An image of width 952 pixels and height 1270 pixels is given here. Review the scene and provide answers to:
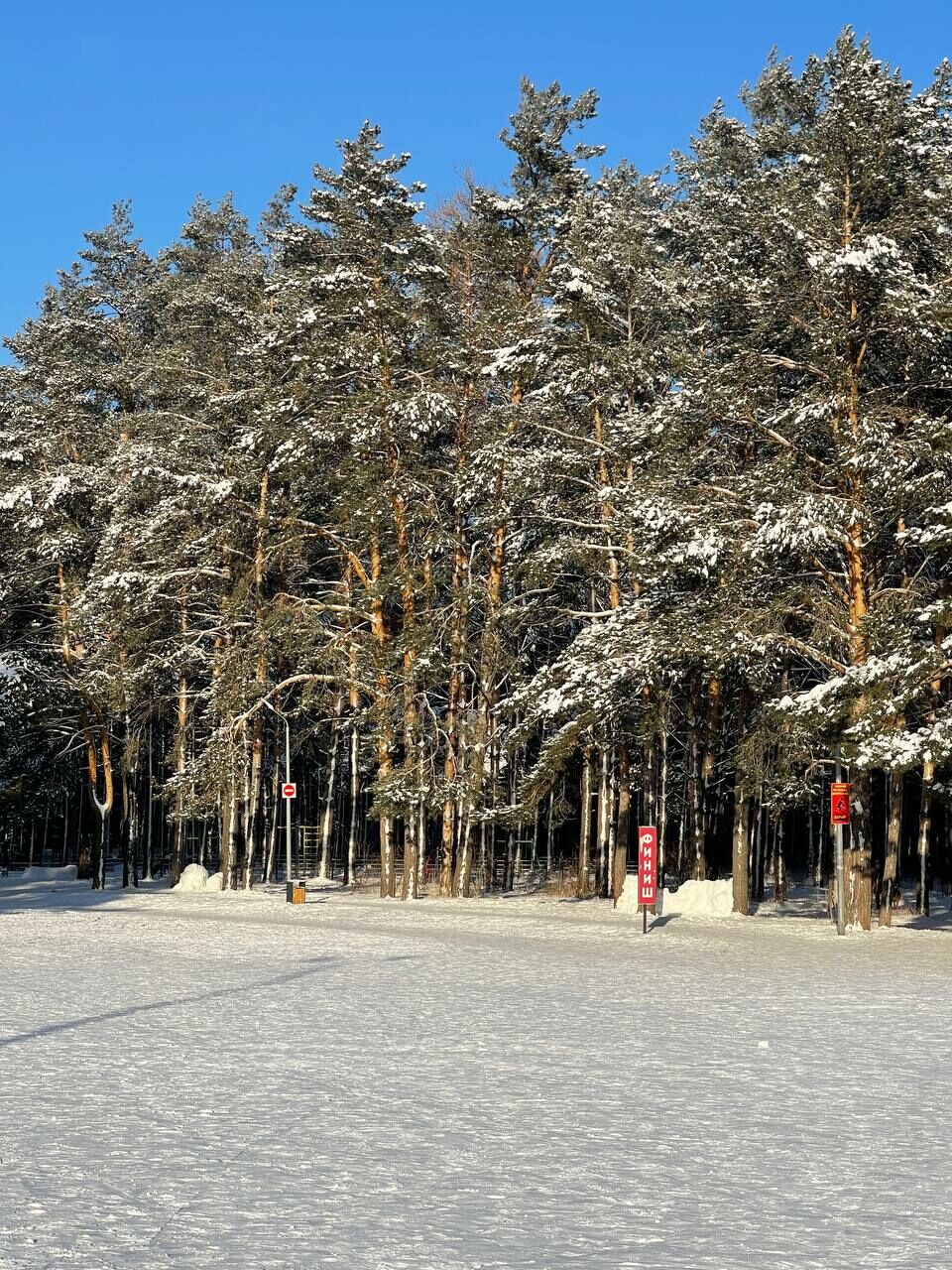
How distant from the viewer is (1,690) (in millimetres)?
45969

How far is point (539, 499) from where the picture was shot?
34344 mm

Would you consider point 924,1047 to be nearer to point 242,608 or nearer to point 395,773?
point 395,773

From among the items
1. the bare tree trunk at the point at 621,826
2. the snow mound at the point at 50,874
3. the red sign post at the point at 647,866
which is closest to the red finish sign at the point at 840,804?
the red sign post at the point at 647,866

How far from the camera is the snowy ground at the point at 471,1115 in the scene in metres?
7.11

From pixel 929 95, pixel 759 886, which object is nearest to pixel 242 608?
pixel 759 886

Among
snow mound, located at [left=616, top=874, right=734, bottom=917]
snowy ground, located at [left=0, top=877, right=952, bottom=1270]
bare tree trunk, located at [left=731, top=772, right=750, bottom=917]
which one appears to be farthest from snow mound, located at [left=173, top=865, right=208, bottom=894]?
snowy ground, located at [left=0, top=877, right=952, bottom=1270]

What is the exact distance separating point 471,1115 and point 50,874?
1961 inches

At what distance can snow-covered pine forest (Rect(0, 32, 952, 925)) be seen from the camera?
2780cm

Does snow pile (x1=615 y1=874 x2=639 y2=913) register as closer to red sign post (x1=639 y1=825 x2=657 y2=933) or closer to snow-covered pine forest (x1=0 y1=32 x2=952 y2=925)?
snow-covered pine forest (x1=0 y1=32 x2=952 y2=925)

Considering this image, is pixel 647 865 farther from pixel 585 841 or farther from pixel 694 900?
pixel 585 841

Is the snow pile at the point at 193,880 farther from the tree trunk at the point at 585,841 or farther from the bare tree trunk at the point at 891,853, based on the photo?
the bare tree trunk at the point at 891,853

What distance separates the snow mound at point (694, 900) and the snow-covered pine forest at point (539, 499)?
392mm

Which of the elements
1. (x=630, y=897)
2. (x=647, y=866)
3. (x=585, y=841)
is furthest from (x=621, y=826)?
(x=585, y=841)

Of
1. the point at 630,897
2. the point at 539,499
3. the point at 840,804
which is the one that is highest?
the point at 539,499
